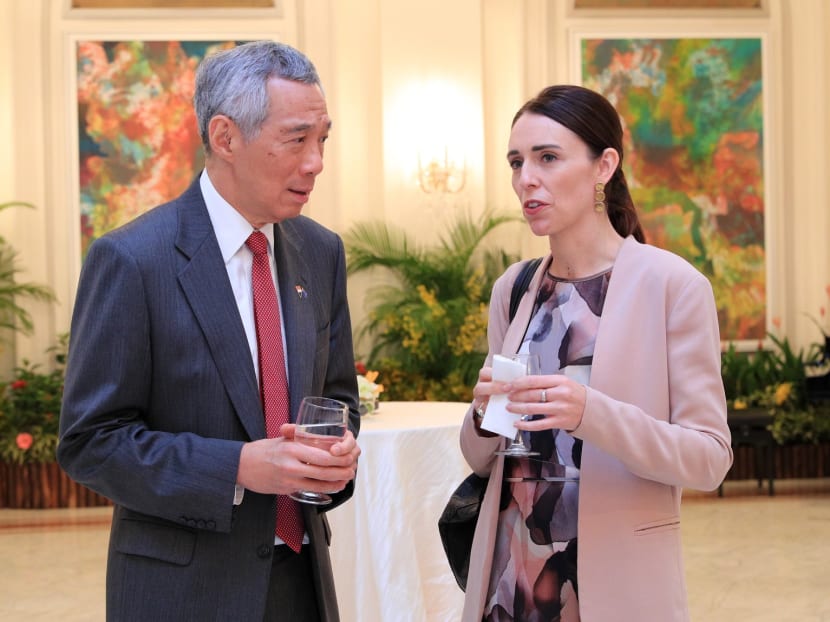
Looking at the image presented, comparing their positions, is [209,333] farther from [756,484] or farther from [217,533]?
[756,484]

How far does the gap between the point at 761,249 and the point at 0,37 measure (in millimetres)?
7654

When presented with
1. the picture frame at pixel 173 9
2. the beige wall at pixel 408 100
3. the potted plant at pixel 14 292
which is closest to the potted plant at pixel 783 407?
the beige wall at pixel 408 100

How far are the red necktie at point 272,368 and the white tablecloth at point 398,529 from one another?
8.36 feet

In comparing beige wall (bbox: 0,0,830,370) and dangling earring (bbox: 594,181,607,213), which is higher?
beige wall (bbox: 0,0,830,370)

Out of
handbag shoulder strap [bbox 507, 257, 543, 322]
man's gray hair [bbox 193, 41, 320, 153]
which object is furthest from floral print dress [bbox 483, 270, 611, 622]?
man's gray hair [bbox 193, 41, 320, 153]

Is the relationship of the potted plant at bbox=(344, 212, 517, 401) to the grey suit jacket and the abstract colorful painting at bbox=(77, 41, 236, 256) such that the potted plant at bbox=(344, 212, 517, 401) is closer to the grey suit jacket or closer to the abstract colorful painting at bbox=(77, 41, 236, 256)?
the abstract colorful painting at bbox=(77, 41, 236, 256)

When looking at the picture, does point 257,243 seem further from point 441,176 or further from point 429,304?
point 441,176

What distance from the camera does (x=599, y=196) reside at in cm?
259

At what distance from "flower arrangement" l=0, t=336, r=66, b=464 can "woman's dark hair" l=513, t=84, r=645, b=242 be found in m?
7.87

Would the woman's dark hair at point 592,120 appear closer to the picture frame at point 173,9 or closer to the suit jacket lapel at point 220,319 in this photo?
the suit jacket lapel at point 220,319

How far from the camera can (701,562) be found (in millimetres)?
7383

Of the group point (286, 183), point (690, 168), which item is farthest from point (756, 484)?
point (286, 183)

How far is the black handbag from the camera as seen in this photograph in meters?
2.69

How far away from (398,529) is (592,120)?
9.24 feet
